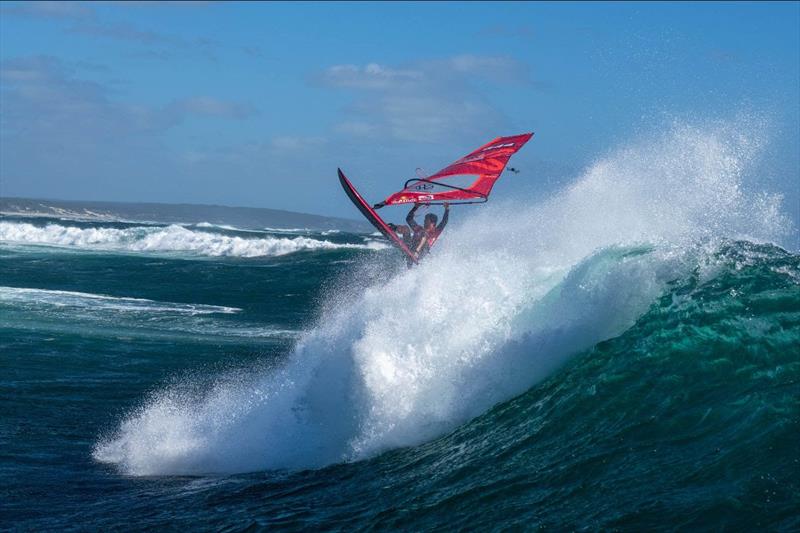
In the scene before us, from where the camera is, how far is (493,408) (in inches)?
389

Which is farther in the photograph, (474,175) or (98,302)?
(98,302)

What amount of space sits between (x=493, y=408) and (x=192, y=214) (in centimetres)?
11016

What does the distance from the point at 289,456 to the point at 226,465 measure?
77cm

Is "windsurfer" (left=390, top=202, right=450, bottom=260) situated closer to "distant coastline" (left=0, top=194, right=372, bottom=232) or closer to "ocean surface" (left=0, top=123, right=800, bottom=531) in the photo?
"ocean surface" (left=0, top=123, right=800, bottom=531)

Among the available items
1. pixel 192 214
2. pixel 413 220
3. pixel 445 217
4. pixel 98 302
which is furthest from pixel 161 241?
pixel 192 214

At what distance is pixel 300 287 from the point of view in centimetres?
3322

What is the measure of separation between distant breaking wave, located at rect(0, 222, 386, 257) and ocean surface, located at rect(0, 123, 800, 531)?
31966 millimetres

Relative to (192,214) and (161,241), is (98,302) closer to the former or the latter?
(161,241)

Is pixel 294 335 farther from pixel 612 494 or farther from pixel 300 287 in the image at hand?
pixel 612 494

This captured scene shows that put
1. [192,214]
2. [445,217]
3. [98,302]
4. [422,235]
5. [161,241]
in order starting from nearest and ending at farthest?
[445,217] → [422,235] → [98,302] → [161,241] → [192,214]

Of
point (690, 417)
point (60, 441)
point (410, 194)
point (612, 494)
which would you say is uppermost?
point (410, 194)

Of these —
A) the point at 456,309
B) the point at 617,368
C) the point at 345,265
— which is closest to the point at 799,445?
the point at 617,368

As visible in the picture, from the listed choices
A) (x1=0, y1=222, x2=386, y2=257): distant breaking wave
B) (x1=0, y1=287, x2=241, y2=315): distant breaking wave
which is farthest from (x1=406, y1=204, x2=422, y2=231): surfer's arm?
(x1=0, y1=222, x2=386, y2=257): distant breaking wave

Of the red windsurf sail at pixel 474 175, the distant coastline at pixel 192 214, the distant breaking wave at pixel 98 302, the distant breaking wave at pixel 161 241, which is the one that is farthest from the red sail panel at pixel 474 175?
the distant coastline at pixel 192 214
